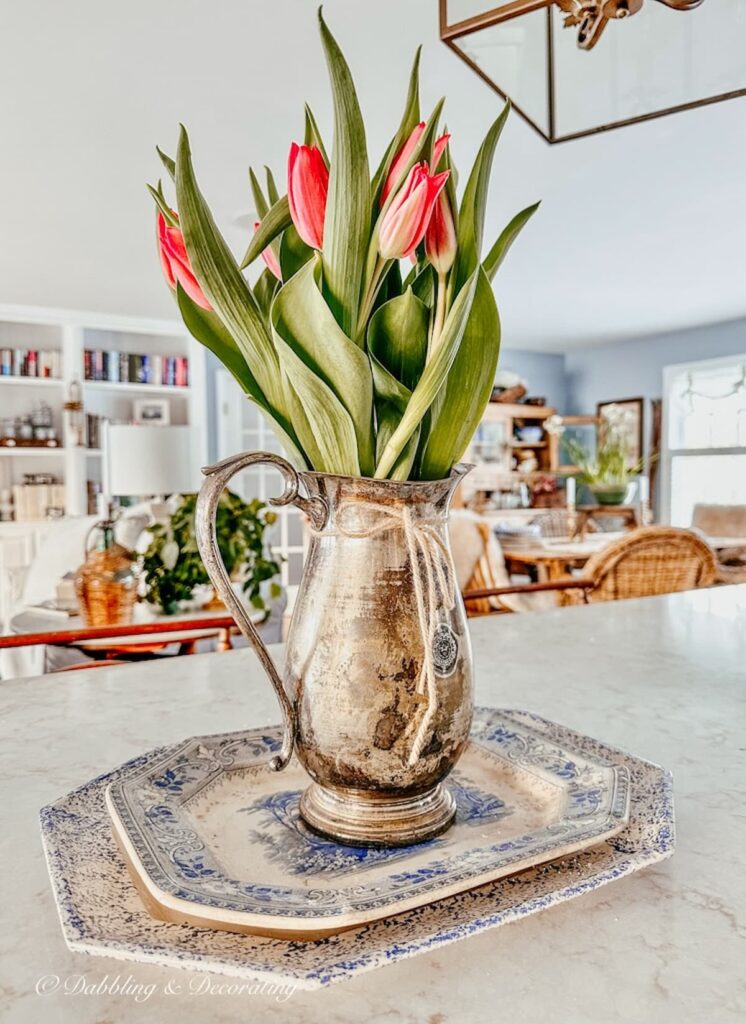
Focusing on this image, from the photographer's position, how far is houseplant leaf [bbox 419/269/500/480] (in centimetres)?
51

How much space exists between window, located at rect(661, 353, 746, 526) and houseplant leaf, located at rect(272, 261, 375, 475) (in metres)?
6.87

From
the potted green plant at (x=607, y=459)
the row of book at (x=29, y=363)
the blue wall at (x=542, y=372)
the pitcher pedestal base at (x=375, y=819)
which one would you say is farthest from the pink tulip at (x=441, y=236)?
the blue wall at (x=542, y=372)

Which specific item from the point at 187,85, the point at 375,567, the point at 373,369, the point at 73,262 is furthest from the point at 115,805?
the point at 73,262

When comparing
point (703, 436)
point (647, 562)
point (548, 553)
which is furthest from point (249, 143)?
point (703, 436)

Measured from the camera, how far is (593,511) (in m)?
6.68

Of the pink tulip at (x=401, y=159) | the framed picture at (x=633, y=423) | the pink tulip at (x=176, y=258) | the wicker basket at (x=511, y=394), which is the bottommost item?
the pink tulip at (x=176, y=258)

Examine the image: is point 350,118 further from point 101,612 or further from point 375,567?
point 101,612

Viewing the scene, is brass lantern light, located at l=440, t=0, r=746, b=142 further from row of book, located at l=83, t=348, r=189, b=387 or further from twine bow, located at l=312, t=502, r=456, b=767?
row of book, located at l=83, t=348, r=189, b=387

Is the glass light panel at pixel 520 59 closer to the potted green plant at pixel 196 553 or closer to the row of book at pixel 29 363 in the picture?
the potted green plant at pixel 196 553

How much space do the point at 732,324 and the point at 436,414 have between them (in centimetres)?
688

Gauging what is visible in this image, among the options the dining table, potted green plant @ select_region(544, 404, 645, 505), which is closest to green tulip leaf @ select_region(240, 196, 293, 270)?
the dining table

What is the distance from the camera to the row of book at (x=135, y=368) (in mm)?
5816

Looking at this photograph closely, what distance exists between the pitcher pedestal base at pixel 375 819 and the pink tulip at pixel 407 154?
402 mm

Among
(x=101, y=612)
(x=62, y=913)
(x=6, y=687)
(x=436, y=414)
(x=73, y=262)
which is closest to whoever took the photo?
(x=62, y=913)
